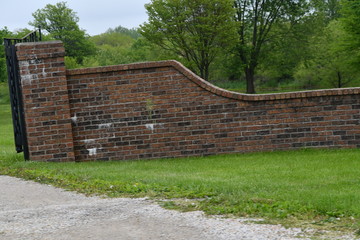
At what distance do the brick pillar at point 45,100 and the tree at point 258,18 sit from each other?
3639 centimetres

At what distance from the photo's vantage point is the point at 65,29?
5919cm

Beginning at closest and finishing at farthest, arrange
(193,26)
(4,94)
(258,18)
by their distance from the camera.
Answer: (193,26) < (258,18) < (4,94)

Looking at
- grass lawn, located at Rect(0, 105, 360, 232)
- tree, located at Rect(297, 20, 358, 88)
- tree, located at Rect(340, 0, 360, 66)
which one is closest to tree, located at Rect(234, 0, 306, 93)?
tree, located at Rect(297, 20, 358, 88)

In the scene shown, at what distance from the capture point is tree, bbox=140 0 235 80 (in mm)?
38000

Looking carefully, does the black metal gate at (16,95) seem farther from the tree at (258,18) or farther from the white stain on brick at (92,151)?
the tree at (258,18)

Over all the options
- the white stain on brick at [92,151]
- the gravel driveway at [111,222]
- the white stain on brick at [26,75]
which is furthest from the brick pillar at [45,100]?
the gravel driveway at [111,222]

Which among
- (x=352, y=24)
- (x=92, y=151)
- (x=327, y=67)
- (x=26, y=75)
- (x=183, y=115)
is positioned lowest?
(x=92, y=151)

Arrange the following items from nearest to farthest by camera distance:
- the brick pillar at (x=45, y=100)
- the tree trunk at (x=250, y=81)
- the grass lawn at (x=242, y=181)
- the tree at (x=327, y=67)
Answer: the grass lawn at (x=242, y=181) < the brick pillar at (x=45, y=100) < the tree at (x=327, y=67) < the tree trunk at (x=250, y=81)

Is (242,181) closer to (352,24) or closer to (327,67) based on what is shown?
(352,24)

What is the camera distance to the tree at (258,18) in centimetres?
4562

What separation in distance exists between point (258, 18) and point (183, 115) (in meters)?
38.5

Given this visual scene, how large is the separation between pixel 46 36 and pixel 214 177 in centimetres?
4615

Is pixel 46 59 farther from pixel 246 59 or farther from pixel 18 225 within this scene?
pixel 246 59

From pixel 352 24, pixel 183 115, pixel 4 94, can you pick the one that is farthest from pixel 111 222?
pixel 4 94
